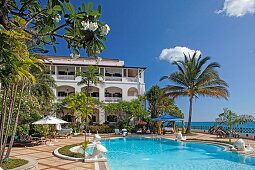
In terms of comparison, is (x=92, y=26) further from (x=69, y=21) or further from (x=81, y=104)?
(x=81, y=104)

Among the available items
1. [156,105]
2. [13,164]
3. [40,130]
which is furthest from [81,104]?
[156,105]

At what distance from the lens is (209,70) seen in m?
20.0

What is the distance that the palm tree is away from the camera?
64.1 ft

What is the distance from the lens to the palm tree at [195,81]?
1953 cm

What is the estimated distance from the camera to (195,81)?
20.3 meters

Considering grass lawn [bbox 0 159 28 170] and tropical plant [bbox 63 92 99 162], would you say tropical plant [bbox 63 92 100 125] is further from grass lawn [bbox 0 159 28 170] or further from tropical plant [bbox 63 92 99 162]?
grass lawn [bbox 0 159 28 170]

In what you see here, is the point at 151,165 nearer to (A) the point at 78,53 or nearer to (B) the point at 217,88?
(A) the point at 78,53

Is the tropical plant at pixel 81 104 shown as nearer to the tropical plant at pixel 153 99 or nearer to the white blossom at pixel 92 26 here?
the tropical plant at pixel 153 99

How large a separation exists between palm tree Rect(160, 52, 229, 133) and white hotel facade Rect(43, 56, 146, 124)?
26.2ft

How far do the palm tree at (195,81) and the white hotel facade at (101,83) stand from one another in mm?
8000

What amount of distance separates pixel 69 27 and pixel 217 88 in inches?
777

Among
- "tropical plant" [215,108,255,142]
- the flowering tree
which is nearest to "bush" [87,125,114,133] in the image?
"tropical plant" [215,108,255,142]

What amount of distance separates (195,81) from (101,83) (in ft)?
38.8

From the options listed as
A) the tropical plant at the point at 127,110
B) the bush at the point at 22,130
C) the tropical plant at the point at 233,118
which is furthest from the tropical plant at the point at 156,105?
the bush at the point at 22,130
